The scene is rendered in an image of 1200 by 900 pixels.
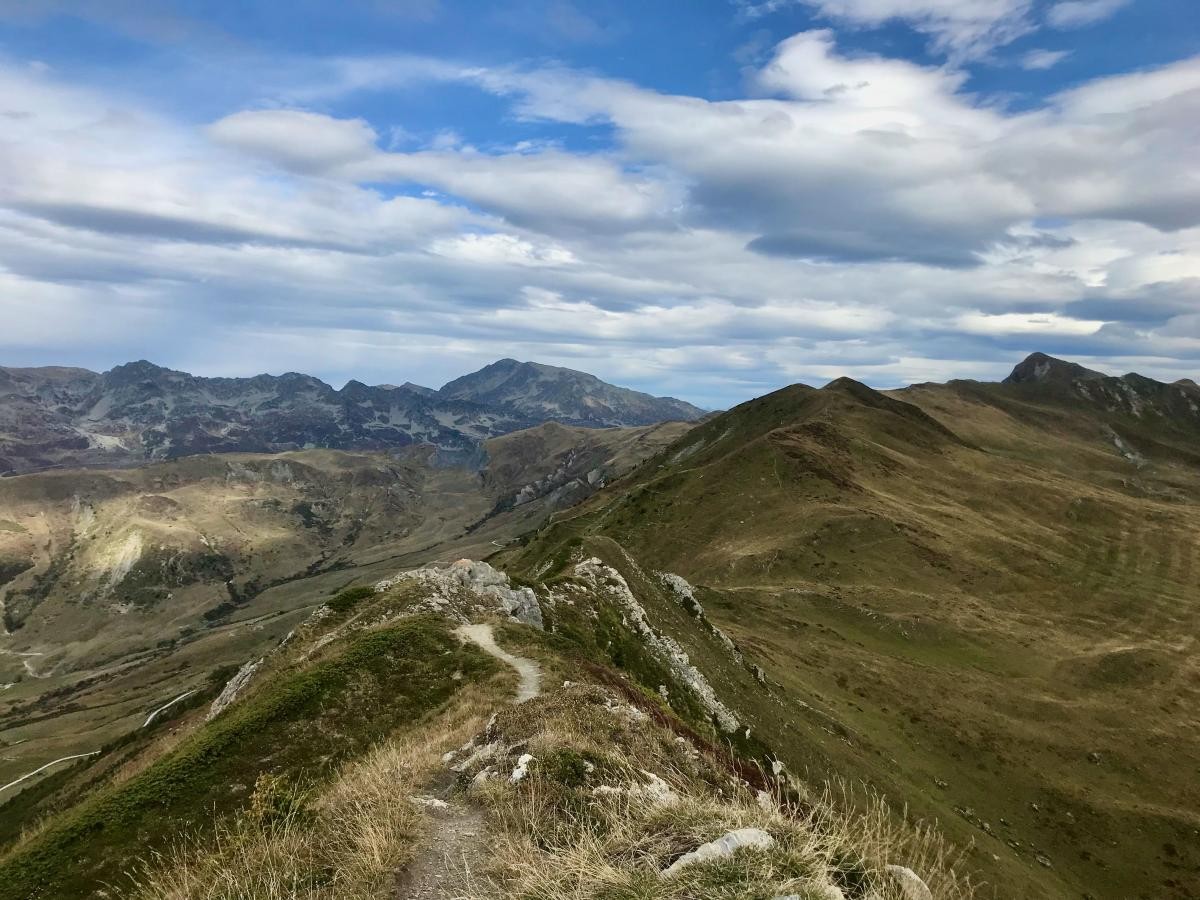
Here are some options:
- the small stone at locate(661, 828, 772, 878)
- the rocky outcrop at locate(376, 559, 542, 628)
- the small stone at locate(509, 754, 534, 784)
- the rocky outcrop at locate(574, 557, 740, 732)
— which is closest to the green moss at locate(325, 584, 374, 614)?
the rocky outcrop at locate(376, 559, 542, 628)

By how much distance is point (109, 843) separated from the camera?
1770 centimetres

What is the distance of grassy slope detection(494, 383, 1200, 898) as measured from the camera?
56156 mm

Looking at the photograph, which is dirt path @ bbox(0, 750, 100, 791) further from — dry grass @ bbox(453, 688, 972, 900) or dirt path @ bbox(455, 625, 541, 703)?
dry grass @ bbox(453, 688, 972, 900)

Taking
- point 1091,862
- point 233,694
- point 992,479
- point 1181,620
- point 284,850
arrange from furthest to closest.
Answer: point 992,479, point 1181,620, point 1091,862, point 233,694, point 284,850

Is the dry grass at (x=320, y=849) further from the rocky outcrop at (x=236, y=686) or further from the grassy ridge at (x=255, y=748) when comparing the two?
the rocky outcrop at (x=236, y=686)

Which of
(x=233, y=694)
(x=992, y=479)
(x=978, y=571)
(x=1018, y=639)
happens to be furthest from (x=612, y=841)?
(x=992, y=479)

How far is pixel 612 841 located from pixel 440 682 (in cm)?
2040

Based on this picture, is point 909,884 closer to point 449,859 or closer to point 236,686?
point 449,859

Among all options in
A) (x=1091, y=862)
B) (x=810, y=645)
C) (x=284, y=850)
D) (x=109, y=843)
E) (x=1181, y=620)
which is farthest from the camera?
(x=1181, y=620)

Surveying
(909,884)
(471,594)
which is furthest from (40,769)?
(909,884)

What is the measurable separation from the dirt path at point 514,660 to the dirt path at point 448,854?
8.92 meters

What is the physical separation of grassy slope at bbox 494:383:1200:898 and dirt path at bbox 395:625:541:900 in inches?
1455

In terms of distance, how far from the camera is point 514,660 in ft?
101

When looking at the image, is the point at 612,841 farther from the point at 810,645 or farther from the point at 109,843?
the point at 810,645
